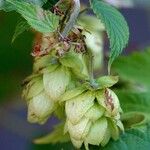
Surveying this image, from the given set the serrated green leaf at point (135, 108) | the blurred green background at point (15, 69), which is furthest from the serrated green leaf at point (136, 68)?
the serrated green leaf at point (135, 108)

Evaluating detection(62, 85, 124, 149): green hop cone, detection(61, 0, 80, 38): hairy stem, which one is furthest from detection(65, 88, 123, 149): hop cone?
detection(61, 0, 80, 38): hairy stem

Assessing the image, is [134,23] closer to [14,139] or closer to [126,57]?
[14,139]

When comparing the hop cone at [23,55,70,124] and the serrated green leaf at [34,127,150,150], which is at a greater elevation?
the hop cone at [23,55,70,124]

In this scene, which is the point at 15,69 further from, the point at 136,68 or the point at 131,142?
the point at 131,142

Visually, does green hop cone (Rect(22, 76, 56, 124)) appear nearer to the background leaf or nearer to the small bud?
the small bud

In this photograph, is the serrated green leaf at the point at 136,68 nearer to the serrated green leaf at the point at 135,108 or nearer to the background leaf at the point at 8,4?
the serrated green leaf at the point at 135,108

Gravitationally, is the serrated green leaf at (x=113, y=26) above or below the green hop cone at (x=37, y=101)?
above
